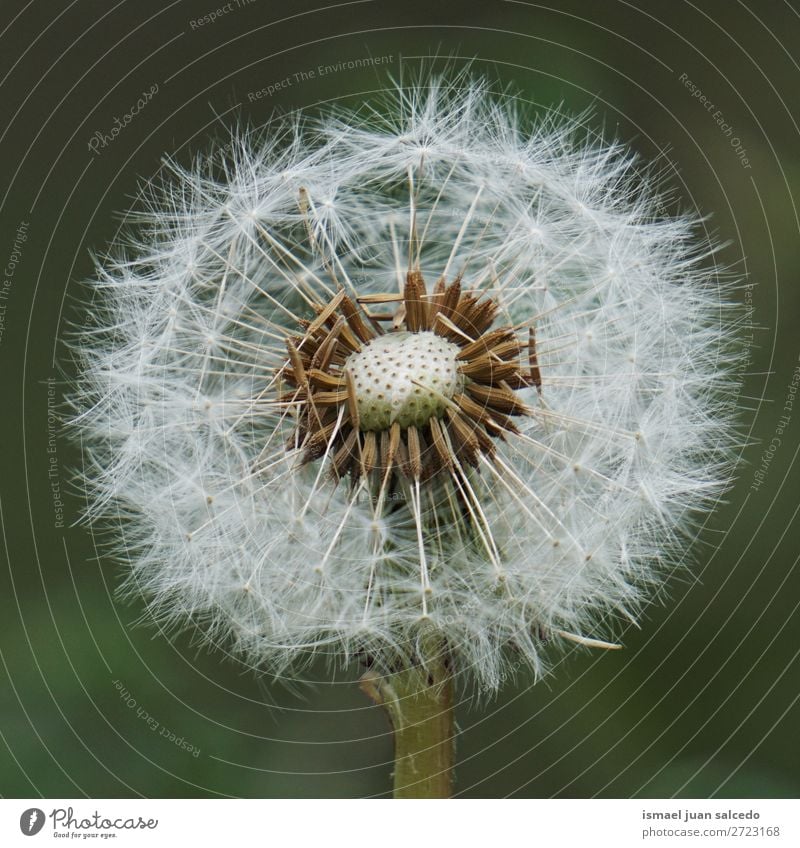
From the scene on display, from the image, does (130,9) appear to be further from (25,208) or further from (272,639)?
(272,639)

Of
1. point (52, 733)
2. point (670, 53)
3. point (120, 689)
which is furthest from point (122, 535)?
point (670, 53)

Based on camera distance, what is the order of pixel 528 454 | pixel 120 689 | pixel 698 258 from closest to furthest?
pixel 528 454 → pixel 698 258 → pixel 120 689
